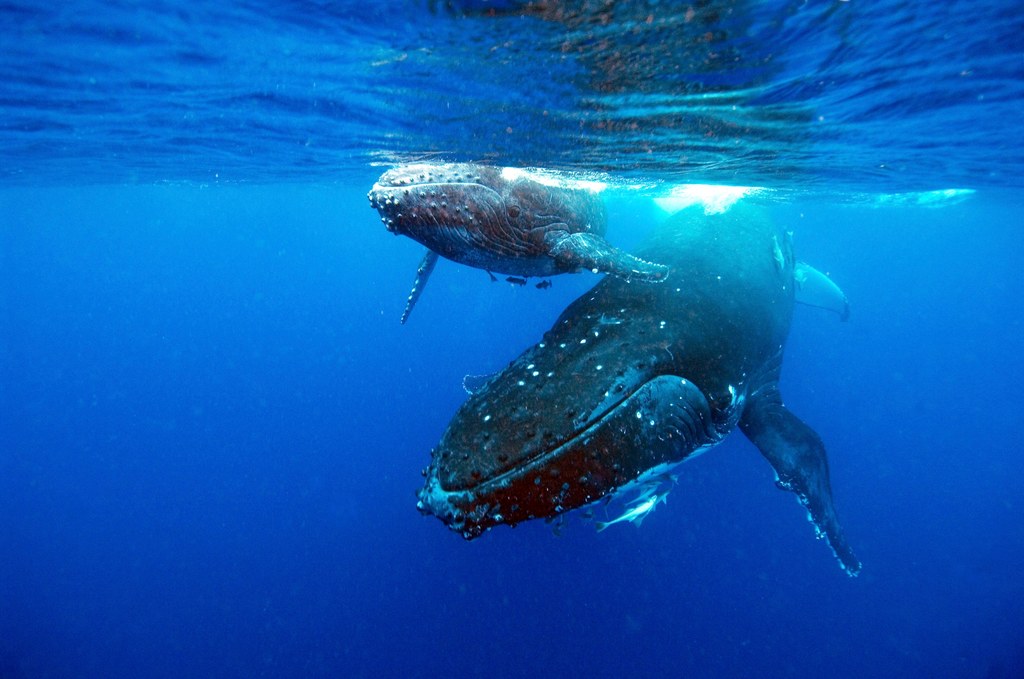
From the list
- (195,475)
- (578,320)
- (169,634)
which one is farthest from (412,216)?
(195,475)

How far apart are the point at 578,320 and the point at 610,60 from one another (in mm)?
3840

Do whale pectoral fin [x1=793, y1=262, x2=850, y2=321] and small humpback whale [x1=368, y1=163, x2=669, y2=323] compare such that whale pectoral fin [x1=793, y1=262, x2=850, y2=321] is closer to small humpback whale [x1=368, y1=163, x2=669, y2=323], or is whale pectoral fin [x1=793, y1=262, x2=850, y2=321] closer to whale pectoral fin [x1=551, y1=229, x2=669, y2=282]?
whale pectoral fin [x1=551, y1=229, x2=669, y2=282]

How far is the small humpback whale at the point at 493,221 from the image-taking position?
4.93m

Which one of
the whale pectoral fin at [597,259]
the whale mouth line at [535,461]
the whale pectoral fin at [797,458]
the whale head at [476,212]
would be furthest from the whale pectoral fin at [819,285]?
the whale mouth line at [535,461]

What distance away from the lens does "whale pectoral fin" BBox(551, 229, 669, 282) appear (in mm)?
5195

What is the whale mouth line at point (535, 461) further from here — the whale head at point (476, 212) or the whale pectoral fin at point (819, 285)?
the whale pectoral fin at point (819, 285)

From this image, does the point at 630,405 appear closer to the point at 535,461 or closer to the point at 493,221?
the point at 535,461

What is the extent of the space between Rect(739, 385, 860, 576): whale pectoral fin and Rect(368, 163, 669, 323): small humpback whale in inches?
108

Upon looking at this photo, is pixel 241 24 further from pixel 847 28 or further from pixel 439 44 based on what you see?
pixel 847 28

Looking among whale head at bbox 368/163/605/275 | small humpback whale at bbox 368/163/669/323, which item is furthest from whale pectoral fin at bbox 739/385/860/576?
whale head at bbox 368/163/605/275

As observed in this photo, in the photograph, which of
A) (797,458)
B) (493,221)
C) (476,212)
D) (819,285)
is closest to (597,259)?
(493,221)

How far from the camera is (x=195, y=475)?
40688 millimetres

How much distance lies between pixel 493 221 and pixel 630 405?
7.21ft

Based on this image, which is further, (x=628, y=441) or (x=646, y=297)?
(x=646, y=297)
